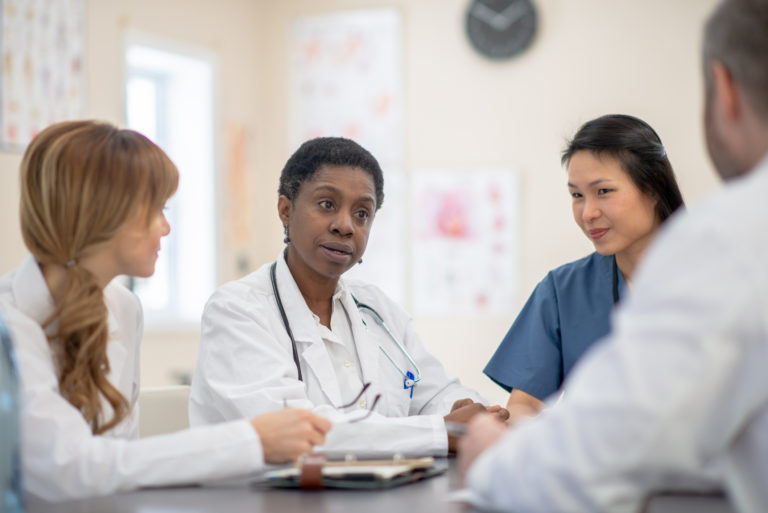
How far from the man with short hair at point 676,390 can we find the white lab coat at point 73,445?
19.0 inches

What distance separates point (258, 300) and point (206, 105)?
3.24 m

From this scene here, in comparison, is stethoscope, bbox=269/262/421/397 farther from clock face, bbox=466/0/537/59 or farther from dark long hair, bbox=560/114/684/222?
clock face, bbox=466/0/537/59

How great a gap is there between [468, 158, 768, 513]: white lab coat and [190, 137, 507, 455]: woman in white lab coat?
780 millimetres

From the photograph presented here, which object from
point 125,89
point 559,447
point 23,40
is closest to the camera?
point 559,447

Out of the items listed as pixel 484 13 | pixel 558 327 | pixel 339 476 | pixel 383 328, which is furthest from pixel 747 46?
pixel 484 13

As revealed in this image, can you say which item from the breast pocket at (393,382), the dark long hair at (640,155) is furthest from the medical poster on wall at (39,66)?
the dark long hair at (640,155)

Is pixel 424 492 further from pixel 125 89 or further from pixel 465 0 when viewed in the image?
pixel 465 0

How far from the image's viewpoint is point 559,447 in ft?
2.58

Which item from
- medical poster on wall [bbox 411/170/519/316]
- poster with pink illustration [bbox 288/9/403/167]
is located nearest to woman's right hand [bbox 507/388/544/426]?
medical poster on wall [bbox 411/170/519/316]

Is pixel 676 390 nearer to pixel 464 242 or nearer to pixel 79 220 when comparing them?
pixel 79 220

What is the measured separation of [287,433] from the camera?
1250 millimetres

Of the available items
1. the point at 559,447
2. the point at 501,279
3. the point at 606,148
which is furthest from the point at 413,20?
the point at 559,447

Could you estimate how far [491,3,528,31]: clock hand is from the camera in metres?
4.75

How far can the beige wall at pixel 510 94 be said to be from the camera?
4539 mm
